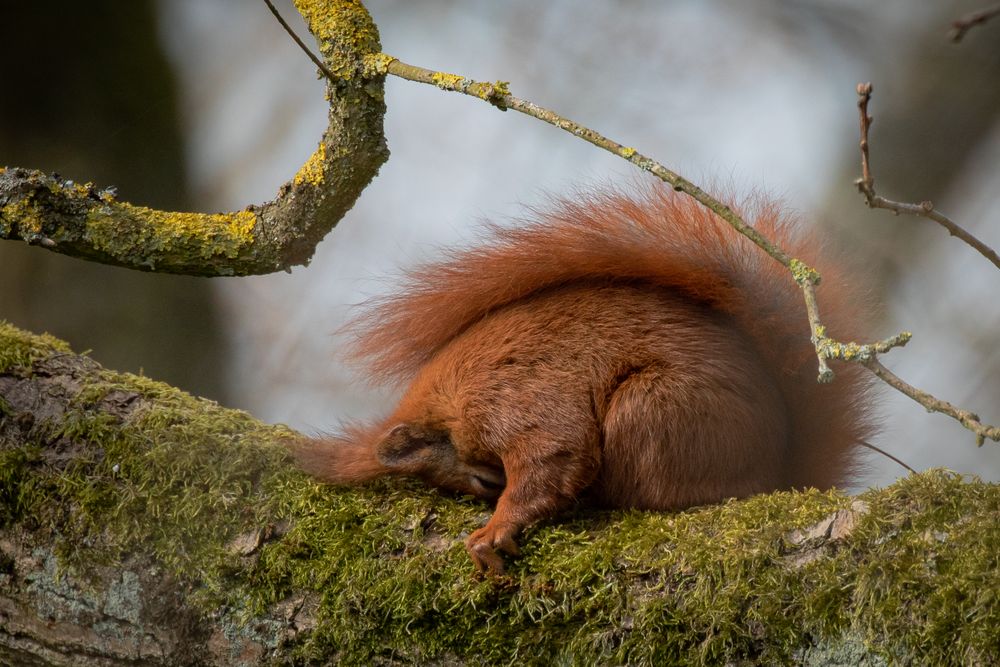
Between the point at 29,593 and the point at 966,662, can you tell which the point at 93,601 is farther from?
the point at 966,662

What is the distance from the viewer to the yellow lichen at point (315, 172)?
186cm

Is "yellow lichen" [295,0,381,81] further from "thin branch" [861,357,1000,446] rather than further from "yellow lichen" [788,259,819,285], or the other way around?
"thin branch" [861,357,1000,446]

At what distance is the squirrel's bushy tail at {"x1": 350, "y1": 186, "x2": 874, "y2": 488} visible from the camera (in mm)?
1840

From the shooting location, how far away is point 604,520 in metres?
1.69

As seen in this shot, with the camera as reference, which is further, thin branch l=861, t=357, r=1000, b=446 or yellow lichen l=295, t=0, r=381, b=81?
yellow lichen l=295, t=0, r=381, b=81

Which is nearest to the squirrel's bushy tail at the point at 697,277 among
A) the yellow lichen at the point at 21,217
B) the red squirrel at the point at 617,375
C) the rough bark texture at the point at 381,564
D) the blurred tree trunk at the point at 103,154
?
the red squirrel at the point at 617,375

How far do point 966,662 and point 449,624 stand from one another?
0.75m

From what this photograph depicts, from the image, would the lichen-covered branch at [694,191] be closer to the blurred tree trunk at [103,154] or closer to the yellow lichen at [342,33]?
the yellow lichen at [342,33]

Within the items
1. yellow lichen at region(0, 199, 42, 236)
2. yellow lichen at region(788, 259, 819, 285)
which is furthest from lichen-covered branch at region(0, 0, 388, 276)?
yellow lichen at region(788, 259, 819, 285)

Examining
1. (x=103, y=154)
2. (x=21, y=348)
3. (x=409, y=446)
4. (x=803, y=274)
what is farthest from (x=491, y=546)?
(x=103, y=154)

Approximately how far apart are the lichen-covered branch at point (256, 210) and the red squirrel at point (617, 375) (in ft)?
0.94

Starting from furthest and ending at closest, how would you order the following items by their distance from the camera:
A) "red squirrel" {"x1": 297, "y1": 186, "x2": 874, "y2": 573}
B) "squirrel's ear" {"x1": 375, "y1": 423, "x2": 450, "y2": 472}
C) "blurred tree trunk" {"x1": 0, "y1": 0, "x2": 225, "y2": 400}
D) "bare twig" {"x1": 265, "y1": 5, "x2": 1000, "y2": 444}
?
"blurred tree trunk" {"x1": 0, "y1": 0, "x2": 225, "y2": 400}, "squirrel's ear" {"x1": 375, "y1": 423, "x2": 450, "y2": 472}, "red squirrel" {"x1": 297, "y1": 186, "x2": 874, "y2": 573}, "bare twig" {"x1": 265, "y1": 5, "x2": 1000, "y2": 444}

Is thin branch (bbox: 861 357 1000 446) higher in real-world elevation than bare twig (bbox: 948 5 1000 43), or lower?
lower

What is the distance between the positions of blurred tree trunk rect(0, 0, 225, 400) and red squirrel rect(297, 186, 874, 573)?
207cm
